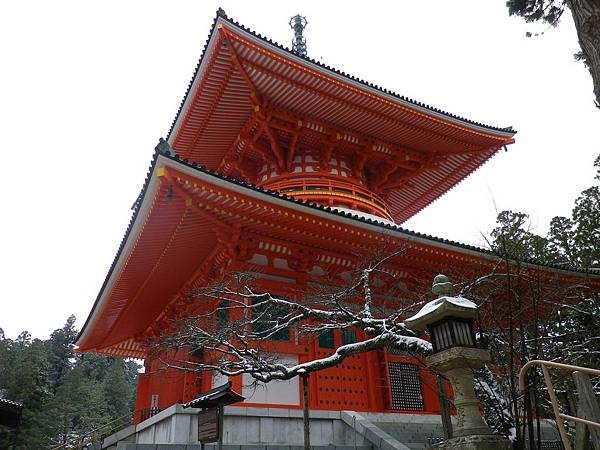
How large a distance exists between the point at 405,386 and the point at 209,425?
18.0 ft

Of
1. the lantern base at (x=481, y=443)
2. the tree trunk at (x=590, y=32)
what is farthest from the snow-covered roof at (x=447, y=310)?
the tree trunk at (x=590, y=32)

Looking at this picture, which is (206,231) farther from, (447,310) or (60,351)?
(60,351)

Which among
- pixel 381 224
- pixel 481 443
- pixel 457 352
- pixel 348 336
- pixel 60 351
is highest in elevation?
pixel 60 351

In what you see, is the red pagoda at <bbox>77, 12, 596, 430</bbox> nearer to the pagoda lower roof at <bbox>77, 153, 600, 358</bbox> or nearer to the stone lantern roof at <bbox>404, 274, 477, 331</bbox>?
the pagoda lower roof at <bbox>77, 153, 600, 358</bbox>

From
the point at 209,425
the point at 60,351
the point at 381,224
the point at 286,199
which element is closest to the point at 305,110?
the point at 381,224

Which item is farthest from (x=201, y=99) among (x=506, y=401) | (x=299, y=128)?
(x=506, y=401)

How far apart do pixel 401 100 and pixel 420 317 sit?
991cm

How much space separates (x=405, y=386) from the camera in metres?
11.6

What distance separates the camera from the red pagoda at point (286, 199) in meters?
10.4

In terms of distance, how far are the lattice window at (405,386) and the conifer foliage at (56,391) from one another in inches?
1070

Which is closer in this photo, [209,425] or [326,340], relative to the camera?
[209,425]

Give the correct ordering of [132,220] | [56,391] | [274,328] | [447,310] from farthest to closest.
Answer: [56,391] < [132,220] < [274,328] < [447,310]

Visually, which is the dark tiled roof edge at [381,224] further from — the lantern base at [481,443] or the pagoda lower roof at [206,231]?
the lantern base at [481,443]

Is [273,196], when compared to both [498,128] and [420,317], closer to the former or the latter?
[420,317]
